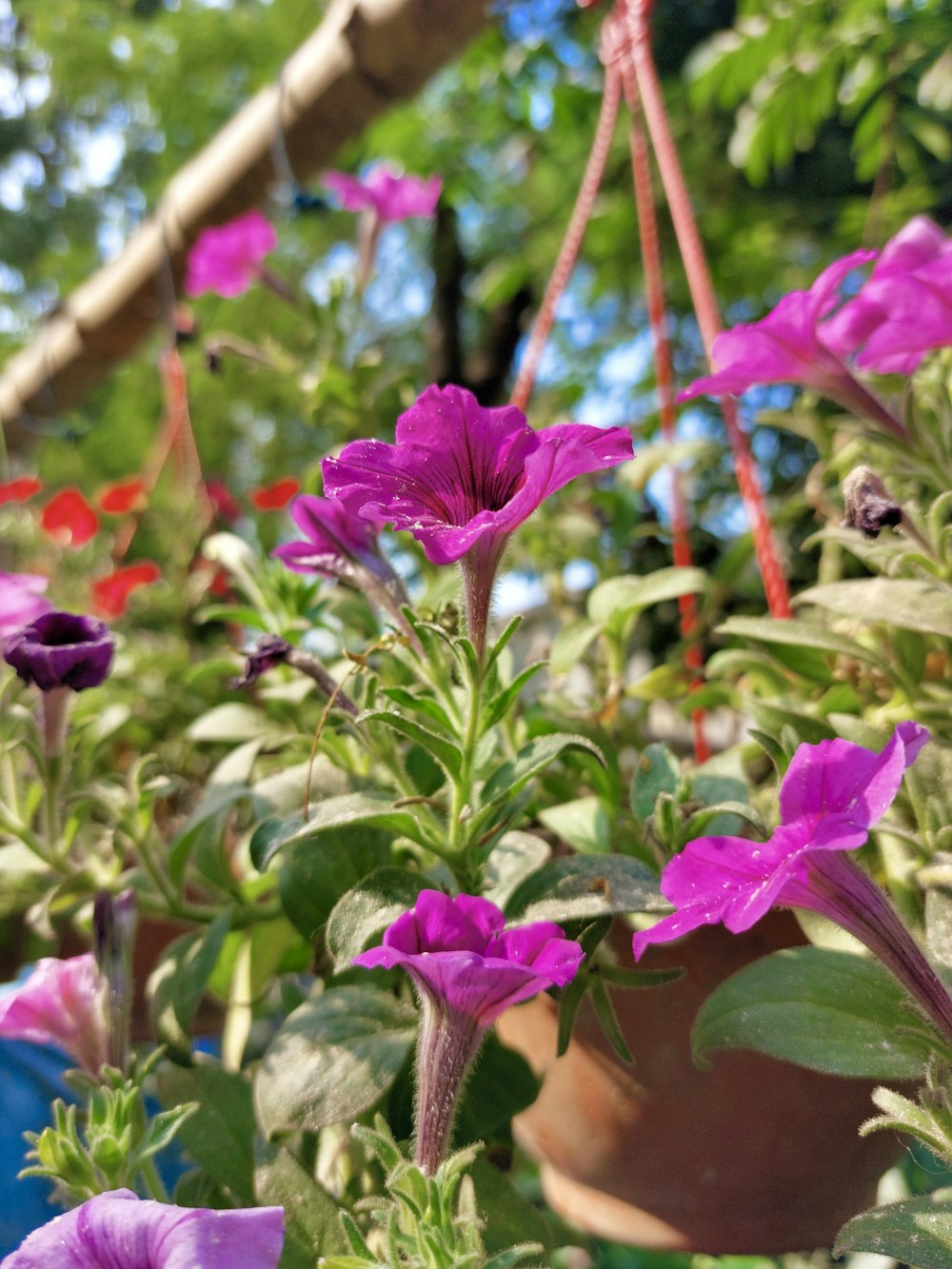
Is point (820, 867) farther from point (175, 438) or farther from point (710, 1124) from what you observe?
point (175, 438)

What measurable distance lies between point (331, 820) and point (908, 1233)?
24 cm

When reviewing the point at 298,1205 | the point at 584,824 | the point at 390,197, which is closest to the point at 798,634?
the point at 584,824

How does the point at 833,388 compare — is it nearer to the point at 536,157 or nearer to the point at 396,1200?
the point at 396,1200

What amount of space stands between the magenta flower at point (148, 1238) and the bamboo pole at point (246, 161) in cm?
116

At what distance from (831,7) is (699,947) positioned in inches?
44.7

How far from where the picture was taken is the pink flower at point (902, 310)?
490 mm

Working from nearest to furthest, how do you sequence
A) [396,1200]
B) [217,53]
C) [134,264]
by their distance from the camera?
[396,1200] < [134,264] < [217,53]

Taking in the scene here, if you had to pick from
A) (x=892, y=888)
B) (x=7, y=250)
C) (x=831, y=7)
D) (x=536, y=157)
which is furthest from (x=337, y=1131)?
(x=7, y=250)

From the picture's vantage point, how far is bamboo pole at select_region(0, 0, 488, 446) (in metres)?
1.13

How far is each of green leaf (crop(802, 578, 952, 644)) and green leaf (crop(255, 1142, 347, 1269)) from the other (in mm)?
375

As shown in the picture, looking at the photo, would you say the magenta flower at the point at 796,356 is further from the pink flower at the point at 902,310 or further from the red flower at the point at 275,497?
the red flower at the point at 275,497

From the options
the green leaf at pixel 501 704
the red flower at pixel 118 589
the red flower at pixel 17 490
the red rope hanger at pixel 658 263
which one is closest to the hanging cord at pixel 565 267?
the red rope hanger at pixel 658 263

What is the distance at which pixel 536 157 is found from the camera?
2230mm

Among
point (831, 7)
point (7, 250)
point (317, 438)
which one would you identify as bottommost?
point (831, 7)
